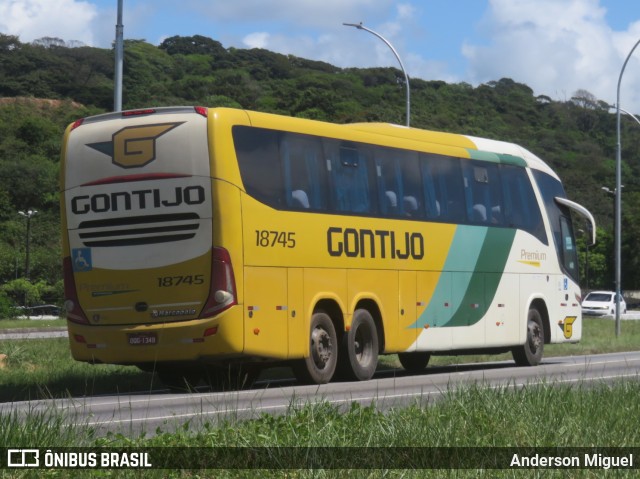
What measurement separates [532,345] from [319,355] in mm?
A: 7452

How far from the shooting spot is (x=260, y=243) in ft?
58.4

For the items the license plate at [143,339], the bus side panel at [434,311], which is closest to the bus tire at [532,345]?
the bus side panel at [434,311]

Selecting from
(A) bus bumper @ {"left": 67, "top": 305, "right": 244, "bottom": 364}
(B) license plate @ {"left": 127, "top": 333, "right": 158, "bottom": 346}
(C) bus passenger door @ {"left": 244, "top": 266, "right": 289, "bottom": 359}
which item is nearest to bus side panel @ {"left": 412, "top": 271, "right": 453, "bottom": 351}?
(C) bus passenger door @ {"left": 244, "top": 266, "right": 289, "bottom": 359}

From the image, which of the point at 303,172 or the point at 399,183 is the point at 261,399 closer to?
the point at 303,172

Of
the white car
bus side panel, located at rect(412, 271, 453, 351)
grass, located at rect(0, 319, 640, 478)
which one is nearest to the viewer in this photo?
grass, located at rect(0, 319, 640, 478)

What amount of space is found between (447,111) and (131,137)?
106m

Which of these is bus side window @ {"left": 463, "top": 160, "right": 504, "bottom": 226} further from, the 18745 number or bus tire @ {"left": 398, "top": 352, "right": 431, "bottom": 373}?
the 18745 number

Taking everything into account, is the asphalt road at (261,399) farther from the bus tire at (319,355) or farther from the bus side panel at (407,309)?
the bus side panel at (407,309)

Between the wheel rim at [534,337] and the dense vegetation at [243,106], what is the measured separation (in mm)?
49610

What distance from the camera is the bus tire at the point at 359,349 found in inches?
Result: 776

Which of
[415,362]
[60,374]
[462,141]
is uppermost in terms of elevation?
[462,141]

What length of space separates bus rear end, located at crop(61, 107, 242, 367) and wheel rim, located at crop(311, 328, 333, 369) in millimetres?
2083

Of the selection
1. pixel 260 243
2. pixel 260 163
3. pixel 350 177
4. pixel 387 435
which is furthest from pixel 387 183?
pixel 387 435

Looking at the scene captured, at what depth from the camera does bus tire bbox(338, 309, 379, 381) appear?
776 inches
